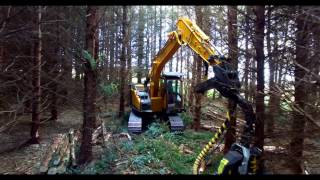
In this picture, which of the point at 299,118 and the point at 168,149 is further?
the point at 168,149

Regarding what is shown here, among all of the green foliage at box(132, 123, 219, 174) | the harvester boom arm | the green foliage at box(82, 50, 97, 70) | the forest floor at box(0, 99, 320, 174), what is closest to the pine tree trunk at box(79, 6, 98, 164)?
A: the green foliage at box(82, 50, 97, 70)

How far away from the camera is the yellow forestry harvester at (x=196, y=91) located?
274 inches

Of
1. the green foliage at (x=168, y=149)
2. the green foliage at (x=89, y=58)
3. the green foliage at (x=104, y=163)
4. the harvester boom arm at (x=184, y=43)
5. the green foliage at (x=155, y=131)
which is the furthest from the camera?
the green foliage at (x=155, y=131)

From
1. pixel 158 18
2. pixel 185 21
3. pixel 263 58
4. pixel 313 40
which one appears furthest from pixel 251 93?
pixel 158 18

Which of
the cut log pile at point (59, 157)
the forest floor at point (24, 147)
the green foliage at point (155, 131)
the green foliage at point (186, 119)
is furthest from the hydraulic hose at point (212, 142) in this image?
the green foliage at point (186, 119)

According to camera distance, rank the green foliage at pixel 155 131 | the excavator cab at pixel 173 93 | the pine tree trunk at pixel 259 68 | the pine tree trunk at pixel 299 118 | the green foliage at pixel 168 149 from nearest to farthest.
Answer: the pine tree trunk at pixel 299 118, the pine tree trunk at pixel 259 68, the green foliage at pixel 168 149, the green foliage at pixel 155 131, the excavator cab at pixel 173 93

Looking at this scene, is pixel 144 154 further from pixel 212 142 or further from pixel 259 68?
pixel 259 68

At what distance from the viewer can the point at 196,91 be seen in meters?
9.88

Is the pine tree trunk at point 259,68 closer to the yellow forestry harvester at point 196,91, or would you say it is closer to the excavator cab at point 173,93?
the yellow forestry harvester at point 196,91

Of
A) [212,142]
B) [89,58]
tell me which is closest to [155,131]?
[212,142]

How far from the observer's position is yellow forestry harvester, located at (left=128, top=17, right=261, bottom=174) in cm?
696

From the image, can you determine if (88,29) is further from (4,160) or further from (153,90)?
(153,90)

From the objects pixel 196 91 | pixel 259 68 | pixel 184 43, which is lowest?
pixel 196 91

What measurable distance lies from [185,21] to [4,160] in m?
7.38
